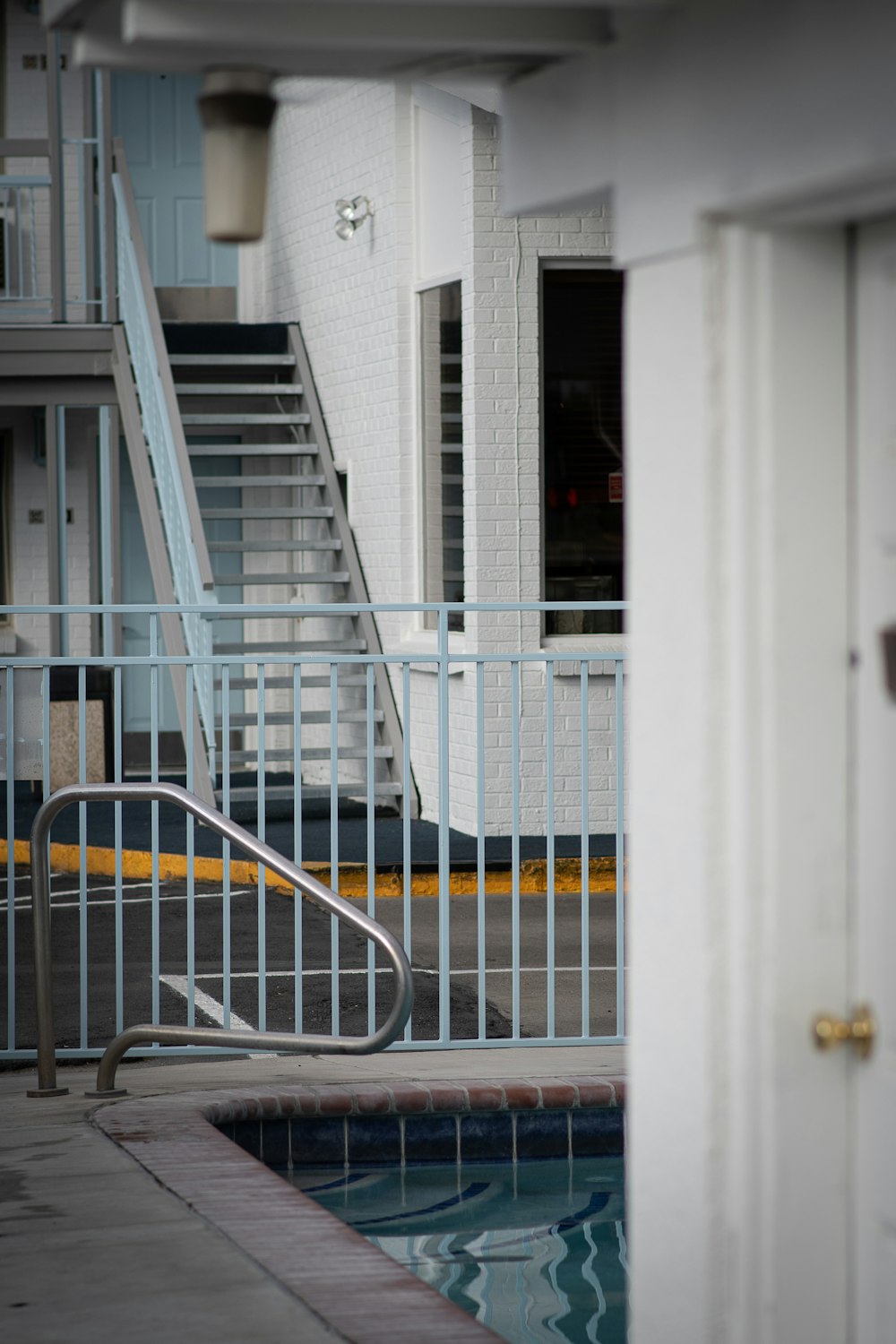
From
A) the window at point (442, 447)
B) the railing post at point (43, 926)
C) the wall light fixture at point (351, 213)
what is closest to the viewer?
the railing post at point (43, 926)

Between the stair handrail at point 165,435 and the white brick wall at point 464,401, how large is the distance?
1.30 m

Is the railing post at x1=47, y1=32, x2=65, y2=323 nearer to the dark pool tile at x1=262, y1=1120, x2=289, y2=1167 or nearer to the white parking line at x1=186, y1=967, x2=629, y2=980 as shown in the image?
the white parking line at x1=186, y1=967, x2=629, y2=980

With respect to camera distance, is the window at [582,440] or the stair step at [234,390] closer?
the window at [582,440]

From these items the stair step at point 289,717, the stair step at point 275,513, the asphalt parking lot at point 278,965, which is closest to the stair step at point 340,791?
the stair step at point 289,717

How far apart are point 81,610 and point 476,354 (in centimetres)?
518

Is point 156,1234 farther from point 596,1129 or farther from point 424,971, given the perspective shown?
point 424,971

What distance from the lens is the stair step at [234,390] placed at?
43.8ft

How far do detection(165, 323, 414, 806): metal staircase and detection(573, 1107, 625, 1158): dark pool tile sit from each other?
541 centimetres

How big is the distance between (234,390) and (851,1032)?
1123 cm

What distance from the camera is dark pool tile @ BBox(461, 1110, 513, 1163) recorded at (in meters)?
5.74

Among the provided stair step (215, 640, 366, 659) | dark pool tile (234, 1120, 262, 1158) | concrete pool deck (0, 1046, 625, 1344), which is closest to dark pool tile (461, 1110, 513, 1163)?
concrete pool deck (0, 1046, 625, 1344)

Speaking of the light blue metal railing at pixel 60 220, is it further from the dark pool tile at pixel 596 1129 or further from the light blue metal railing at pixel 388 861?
the dark pool tile at pixel 596 1129

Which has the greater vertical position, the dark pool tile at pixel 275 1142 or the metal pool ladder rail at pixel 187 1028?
the metal pool ladder rail at pixel 187 1028

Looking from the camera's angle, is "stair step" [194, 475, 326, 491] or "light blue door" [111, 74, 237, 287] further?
"light blue door" [111, 74, 237, 287]
